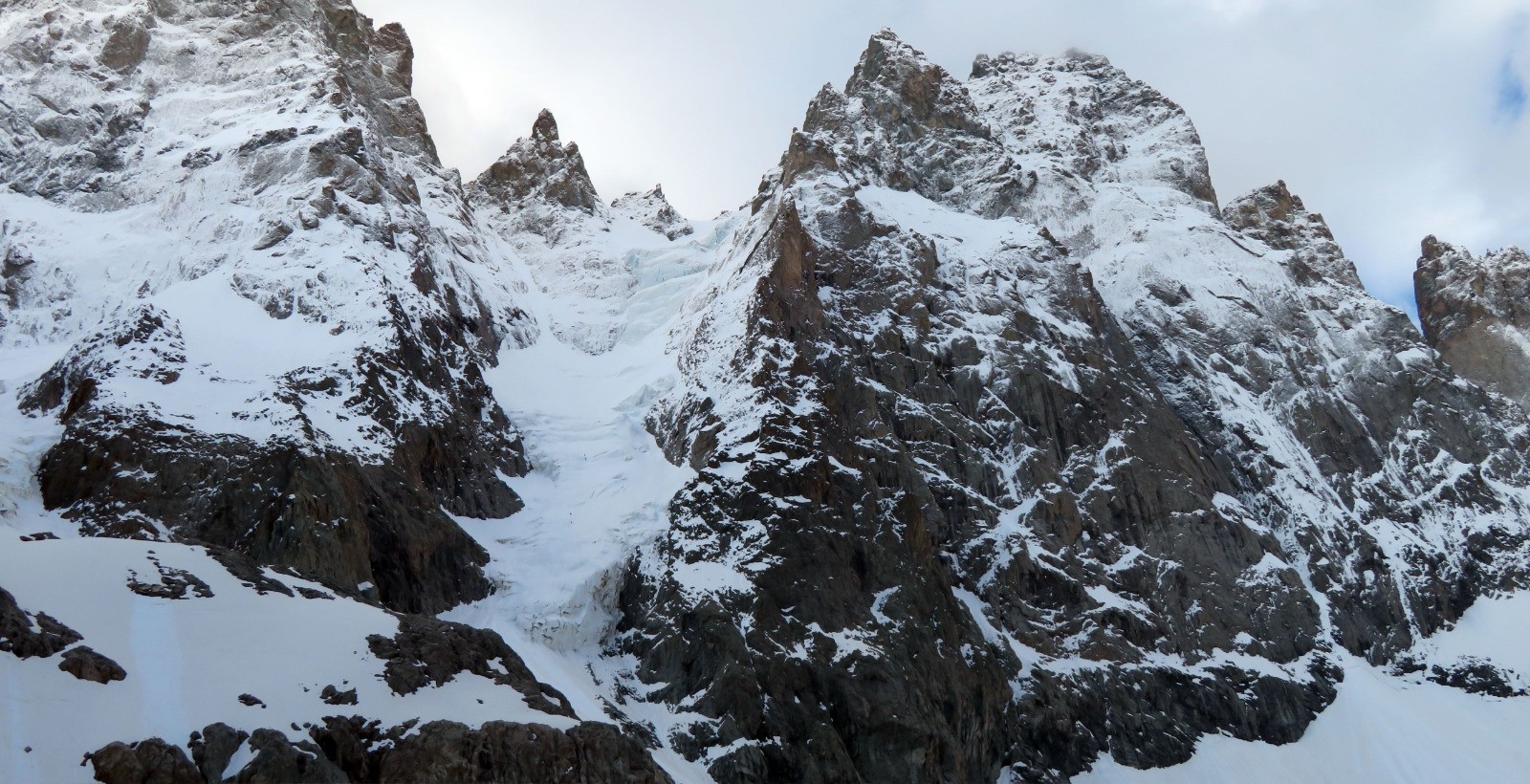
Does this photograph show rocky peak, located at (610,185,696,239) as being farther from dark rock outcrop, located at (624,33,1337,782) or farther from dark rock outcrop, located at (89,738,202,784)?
dark rock outcrop, located at (89,738,202,784)

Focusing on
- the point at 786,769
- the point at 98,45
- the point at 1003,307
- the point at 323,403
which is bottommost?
the point at 786,769

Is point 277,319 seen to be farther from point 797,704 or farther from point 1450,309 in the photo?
point 1450,309

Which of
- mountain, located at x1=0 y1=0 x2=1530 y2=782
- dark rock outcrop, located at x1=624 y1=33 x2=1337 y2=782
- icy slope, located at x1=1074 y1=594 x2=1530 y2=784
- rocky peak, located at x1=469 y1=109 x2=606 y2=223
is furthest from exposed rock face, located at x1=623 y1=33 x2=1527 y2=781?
rocky peak, located at x1=469 y1=109 x2=606 y2=223

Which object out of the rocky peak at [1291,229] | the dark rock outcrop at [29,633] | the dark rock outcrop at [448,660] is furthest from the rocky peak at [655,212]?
the dark rock outcrop at [29,633]

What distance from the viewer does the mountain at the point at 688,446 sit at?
40.9m

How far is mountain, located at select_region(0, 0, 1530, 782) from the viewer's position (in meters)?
40.9

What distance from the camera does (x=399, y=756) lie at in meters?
35.8

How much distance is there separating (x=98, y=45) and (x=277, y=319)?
147ft

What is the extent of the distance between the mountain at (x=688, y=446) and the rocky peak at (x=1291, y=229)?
19.0 inches

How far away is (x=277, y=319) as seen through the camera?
70.9 m

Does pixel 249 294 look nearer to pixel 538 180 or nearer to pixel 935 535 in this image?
pixel 935 535

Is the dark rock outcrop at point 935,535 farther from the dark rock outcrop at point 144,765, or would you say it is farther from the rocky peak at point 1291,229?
the rocky peak at point 1291,229

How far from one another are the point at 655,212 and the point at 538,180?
13293mm

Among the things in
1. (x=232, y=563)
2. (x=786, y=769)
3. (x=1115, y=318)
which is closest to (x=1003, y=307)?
(x=1115, y=318)
